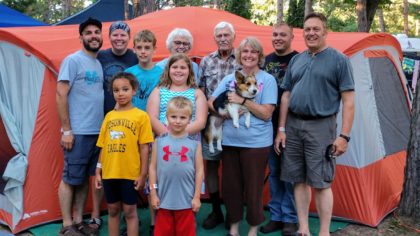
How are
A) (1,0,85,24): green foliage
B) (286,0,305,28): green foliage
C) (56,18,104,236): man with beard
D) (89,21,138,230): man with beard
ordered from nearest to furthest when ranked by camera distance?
(56,18,104,236): man with beard → (89,21,138,230): man with beard → (286,0,305,28): green foliage → (1,0,85,24): green foliage

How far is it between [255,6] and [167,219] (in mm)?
25252

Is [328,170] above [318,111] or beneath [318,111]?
beneath

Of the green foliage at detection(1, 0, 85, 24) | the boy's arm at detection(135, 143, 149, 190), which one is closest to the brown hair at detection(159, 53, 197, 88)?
the boy's arm at detection(135, 143, 149, 190)

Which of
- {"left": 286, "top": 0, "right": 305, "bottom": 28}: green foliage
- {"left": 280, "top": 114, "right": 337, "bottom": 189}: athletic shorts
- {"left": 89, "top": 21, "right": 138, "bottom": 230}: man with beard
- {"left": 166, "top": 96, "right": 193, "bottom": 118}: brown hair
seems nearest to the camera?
{"left": 166, "top": 96, "right": 193, "bottom": 118}: brown hair

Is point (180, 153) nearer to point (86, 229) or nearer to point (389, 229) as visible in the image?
point (86, 229)

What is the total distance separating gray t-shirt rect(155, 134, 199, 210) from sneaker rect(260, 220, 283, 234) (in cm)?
→ 121

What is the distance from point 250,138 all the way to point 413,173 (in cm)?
186

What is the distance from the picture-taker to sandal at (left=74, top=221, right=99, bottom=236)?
3809 mm

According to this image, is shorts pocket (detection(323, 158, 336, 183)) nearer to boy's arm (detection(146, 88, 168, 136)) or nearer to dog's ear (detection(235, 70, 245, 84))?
dog's ear (detection(235, 70, 245, 84))

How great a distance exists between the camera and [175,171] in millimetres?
2980

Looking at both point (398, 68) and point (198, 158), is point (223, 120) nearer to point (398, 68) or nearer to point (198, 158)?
point (198, 158)

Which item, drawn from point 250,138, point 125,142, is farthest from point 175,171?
point 250,138

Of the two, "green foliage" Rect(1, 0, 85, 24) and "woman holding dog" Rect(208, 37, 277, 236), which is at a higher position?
"green foliage" Rect(1, 0, 85, 24)

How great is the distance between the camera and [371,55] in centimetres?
445
